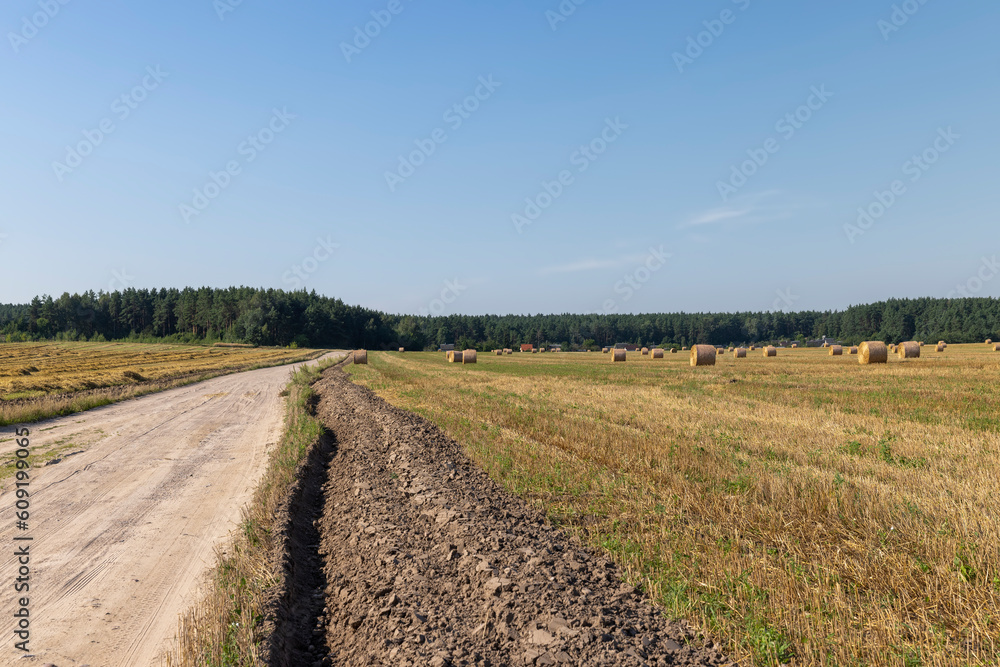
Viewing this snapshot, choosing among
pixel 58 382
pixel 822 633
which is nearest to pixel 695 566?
pixel 822 633

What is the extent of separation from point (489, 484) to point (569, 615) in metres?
4.80

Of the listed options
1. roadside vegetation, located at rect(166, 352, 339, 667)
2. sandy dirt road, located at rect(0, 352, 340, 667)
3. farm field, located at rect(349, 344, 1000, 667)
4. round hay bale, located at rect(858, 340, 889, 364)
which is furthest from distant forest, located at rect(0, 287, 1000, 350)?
roadside vegetation, located at rect(166, 352, 339, 667)

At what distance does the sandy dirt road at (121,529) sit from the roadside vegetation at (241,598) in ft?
0.87

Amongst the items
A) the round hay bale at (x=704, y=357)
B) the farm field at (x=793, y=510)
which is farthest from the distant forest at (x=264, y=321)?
the farm field at (x=793, y=510)

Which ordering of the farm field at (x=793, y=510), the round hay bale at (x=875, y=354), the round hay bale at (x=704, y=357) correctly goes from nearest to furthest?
the farm field at (x=793, y=510) → the round hay bale at (x=875, y=354) → the round hay bale at (x=704, y=357)

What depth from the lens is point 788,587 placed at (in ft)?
17.5

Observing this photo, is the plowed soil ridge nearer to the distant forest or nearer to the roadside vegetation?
the roadside vegetation

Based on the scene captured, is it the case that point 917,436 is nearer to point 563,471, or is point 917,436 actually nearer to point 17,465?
point 563,471

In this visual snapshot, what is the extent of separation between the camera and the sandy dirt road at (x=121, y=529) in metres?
5.65

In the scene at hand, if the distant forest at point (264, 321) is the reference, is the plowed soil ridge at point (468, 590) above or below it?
below

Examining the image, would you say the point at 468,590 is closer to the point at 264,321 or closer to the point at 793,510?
the point at 793,510

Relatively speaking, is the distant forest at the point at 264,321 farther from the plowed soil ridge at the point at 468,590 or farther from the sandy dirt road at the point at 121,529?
the plowed soil ridge at the point at 468,590

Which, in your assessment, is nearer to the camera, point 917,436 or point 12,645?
point 12,645

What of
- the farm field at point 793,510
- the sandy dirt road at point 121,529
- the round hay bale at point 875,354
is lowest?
the sandy dirt road at point 121,529
